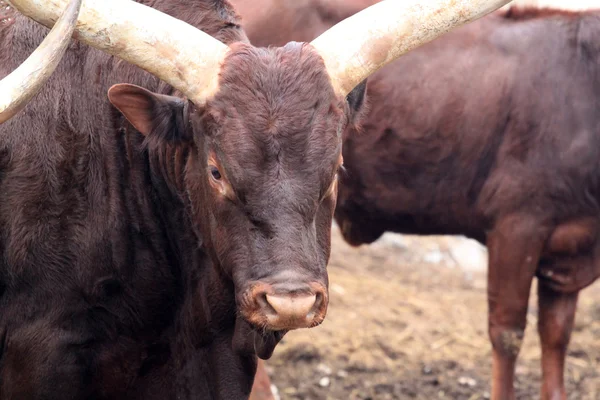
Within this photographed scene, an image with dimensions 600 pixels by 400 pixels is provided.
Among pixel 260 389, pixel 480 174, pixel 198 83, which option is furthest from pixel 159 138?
pixel 480 174

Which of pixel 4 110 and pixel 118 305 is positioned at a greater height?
pixel 4 110

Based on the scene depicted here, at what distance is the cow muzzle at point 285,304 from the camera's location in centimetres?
372

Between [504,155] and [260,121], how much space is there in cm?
280

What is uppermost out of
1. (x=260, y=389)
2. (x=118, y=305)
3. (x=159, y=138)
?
(x=159, y=138)

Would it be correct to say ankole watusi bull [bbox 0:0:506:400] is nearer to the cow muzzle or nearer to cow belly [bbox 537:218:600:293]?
the cow muzzle

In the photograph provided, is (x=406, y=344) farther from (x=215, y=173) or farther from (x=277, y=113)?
(x=277, y=113)

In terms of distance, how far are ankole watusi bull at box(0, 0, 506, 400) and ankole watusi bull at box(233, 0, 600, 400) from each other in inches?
77.3

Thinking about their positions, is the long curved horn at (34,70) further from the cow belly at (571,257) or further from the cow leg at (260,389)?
the cow belly at (571,257)

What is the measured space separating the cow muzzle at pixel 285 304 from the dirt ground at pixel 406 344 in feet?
10.4

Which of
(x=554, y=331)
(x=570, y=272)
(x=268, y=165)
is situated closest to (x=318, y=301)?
(x=268, y=165)

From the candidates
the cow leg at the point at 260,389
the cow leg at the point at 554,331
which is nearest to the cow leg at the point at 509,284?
the cow leg at the point at 554,331

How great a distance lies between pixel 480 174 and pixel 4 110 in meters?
3.42

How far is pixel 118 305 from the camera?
455 cm

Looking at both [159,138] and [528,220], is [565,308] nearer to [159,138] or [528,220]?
[528,220]
